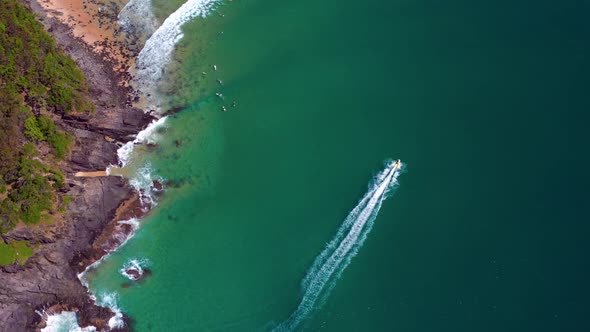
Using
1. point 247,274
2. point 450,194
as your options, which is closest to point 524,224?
point 450,194

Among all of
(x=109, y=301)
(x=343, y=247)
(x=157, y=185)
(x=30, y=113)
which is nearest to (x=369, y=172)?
(x=343, y=247)

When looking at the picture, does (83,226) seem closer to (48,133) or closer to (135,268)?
(135,268)

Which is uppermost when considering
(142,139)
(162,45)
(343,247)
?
(162,45)

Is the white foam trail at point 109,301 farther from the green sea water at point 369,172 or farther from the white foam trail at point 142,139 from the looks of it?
the white foam trail at point 142,139

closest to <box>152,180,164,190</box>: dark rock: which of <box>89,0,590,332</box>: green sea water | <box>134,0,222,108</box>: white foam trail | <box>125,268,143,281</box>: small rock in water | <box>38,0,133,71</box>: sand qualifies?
<box>89,0,590,332</box>: green sea water

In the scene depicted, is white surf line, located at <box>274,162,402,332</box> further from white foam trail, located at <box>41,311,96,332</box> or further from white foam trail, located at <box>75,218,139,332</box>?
white foam trail, located at <box>41,311,96,332</box>

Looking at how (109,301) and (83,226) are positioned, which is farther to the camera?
(83,226)

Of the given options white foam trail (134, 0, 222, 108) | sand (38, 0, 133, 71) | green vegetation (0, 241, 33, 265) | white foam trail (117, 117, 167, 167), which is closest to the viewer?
green vegetation (0, 241, 33, 265)
